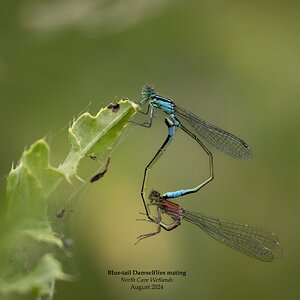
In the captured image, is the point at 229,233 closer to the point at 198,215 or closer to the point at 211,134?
the point at 198,215

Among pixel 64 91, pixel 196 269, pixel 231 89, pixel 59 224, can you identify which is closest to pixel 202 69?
pixel 231 89

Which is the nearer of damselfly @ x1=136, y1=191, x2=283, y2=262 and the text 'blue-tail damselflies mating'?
damselfly @ x1=136, y1=191, x2=283, y2=262

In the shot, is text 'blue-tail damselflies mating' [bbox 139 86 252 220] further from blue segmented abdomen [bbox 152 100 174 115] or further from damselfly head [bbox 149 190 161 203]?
damselfly head [bbox 149 190 161 203]

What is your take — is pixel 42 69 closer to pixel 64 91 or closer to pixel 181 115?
pixel 64 91

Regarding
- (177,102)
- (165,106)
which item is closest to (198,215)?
(165,106)

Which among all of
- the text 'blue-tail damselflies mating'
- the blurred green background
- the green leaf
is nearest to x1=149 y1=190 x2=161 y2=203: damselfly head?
the text 'blue-tail damselflies mating'

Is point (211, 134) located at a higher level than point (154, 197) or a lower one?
higher
